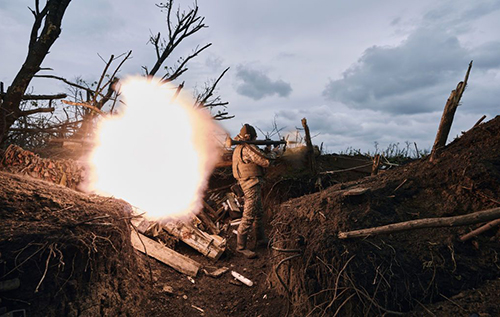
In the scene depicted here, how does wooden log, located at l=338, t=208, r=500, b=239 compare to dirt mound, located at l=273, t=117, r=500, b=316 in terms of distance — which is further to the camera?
dirt mound, located at l=273, t=117, r=500, b=316

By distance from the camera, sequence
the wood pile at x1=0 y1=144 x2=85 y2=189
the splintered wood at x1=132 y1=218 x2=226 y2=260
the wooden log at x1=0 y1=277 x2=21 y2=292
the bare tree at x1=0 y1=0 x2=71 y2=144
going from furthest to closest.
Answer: the splintered wood at x1=132 y1=218 x2=226 y2=260
the bare tree at x1=0 y1=0 x2=71 y2=144
the wood pile at x1=0 y1=144 x2=85 y2=189
the wooden log at x1=0 y1=277 x2=21 y2=292

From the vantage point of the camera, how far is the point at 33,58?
681 centimetres

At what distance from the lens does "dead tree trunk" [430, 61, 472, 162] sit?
571 centimetres

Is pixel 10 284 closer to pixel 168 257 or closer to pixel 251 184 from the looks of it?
pixel 168 257

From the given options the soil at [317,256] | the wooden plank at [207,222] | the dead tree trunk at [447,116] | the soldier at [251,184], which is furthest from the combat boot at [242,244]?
the dead tree trunk at [447,116]

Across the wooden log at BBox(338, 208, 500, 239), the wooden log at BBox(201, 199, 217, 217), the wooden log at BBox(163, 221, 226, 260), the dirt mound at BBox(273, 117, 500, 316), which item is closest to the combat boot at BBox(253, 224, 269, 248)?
the wooden log at BBox(163, 221, 226, 260)

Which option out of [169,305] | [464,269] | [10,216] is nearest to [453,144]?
[464,269]

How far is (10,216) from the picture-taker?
4113 millimetres

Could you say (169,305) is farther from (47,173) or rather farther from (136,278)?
(47,173)

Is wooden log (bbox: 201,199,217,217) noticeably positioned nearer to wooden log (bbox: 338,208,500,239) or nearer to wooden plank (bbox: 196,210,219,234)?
wooden plank (bbox: 196,210,219,234)

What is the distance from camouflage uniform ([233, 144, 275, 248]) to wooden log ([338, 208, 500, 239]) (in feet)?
12.5

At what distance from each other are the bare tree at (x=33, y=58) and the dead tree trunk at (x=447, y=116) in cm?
793

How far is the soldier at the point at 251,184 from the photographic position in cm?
791

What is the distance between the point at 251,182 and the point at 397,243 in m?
4.24
